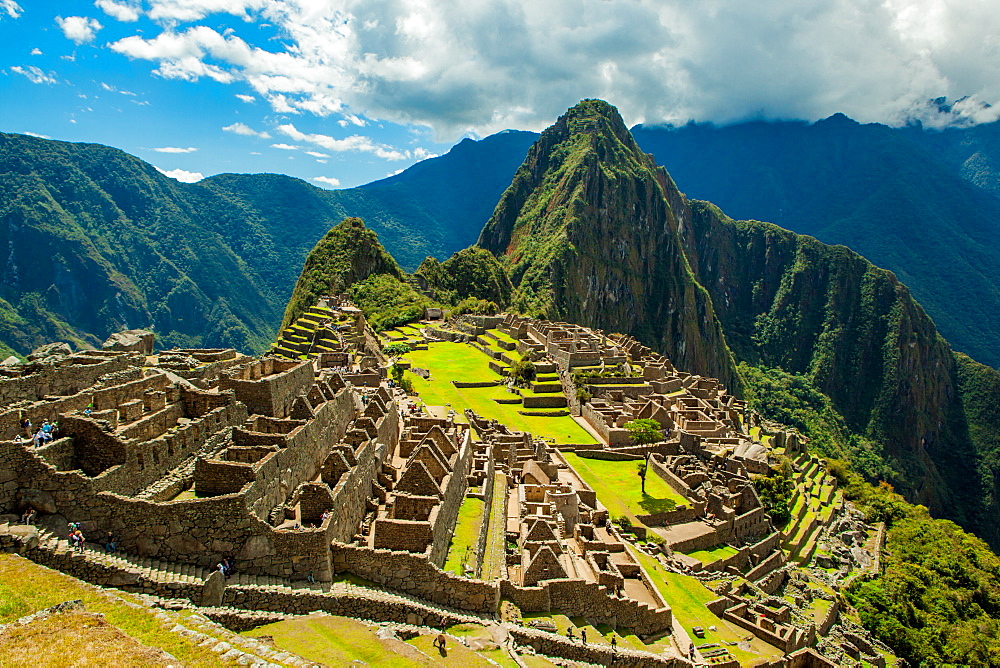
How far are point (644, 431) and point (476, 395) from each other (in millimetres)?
17185

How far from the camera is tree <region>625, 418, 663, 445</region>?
1939 inches

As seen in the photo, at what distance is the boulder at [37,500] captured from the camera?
1456 cm

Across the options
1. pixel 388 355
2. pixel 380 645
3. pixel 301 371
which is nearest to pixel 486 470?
pixel 301 371

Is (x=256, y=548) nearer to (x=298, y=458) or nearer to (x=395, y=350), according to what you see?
(x=298, y=458)

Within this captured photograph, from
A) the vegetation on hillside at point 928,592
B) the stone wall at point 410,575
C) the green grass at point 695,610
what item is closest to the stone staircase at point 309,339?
the green grass at point 695,610

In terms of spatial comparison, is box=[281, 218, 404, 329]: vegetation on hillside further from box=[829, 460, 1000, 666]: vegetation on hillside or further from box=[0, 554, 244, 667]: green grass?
box=[0, 554, 244, 667]: green grass

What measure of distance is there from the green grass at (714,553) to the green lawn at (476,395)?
14937 millimetres

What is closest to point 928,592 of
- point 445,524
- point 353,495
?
point 445,524

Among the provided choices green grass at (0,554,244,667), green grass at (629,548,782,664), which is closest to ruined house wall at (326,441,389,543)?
green grass at (0,554,244,667)

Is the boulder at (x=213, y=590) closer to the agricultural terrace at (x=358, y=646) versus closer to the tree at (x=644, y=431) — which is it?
the agricultural terrace at (x=358, y=646)

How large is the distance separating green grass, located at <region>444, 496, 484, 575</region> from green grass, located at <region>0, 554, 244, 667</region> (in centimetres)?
875

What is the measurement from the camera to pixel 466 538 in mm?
22047

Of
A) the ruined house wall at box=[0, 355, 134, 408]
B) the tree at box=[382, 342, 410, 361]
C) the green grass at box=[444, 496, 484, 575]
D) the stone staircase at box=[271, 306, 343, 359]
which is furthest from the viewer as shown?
the tree at box=[382, 342, 410, 361]

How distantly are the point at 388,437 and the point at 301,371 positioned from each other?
4.89 metres
